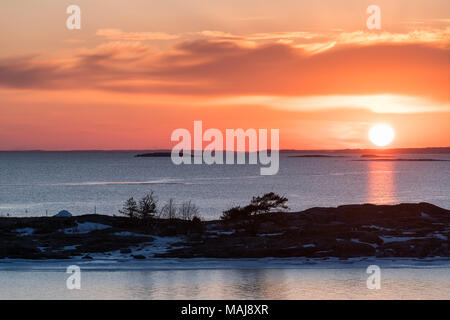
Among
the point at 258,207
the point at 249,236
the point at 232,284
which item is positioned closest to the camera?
the point at 232,284

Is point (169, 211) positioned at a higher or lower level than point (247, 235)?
higher

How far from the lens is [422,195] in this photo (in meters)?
165

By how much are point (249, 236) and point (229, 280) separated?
49.3 ft

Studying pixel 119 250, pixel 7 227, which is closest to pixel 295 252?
pixel 119 250

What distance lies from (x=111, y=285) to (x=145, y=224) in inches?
870

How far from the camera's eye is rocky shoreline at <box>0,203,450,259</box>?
166 feet

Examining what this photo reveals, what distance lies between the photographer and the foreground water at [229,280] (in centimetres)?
3741

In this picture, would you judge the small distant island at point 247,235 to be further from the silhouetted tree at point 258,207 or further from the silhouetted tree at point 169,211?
the silhouetted tree at point 169,211

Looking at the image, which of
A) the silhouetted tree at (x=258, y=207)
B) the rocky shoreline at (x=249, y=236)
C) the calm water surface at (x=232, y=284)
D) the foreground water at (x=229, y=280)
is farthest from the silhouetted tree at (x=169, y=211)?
the calm water surface at (x=232, y=284)

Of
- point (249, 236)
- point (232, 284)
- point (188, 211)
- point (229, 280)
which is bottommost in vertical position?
point (232, 284)

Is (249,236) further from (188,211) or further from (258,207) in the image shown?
(188,211)

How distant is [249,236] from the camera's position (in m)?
56.7

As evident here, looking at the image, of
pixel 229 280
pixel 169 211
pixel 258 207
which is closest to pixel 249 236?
pixel 258 207

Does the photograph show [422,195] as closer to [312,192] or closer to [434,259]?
[312,192]
